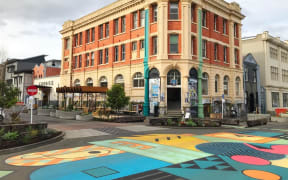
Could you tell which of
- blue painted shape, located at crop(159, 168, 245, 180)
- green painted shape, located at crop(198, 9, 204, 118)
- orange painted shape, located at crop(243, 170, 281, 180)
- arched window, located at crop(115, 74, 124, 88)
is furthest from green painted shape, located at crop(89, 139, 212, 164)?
arched window, located at crop(115, 74, 124, 88)

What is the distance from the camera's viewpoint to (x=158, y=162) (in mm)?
6668

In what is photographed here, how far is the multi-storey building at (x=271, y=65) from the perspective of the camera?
41.5 m

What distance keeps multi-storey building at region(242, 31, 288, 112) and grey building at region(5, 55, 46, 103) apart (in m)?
54.0

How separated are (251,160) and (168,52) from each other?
806 inches

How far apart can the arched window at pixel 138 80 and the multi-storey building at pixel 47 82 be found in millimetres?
17791

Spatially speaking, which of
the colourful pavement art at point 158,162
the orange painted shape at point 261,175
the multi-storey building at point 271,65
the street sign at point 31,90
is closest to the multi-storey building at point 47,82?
the street sign at point 31,90

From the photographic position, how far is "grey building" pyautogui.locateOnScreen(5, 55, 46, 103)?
56.8 m

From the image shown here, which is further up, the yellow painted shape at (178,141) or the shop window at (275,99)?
the shop window at (275,99)

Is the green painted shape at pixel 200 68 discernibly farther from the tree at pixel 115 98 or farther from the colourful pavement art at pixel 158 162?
the colourful pavement art at pixel 158 162

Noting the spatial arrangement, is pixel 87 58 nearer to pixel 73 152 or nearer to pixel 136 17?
pixel 136 17

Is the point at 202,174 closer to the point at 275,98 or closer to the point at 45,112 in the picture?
the point at 45,112

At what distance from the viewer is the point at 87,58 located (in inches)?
1473

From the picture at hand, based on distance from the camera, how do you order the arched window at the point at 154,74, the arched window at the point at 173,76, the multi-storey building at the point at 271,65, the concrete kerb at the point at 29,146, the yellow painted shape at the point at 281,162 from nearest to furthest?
1. the yellow painted shape at the point at 281,162
2. the concrete kerb at the point at 29,146
3. the arched window at the point at 173,76
4. the arched window at the point at 154,74
5. the multi-storey building at the point at 271,65

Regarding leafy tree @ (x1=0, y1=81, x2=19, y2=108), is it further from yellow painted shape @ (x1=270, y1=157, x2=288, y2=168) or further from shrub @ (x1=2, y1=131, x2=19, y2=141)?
yellow painted shape @ (x1=270, y1=157, x2=288, y2=168)
